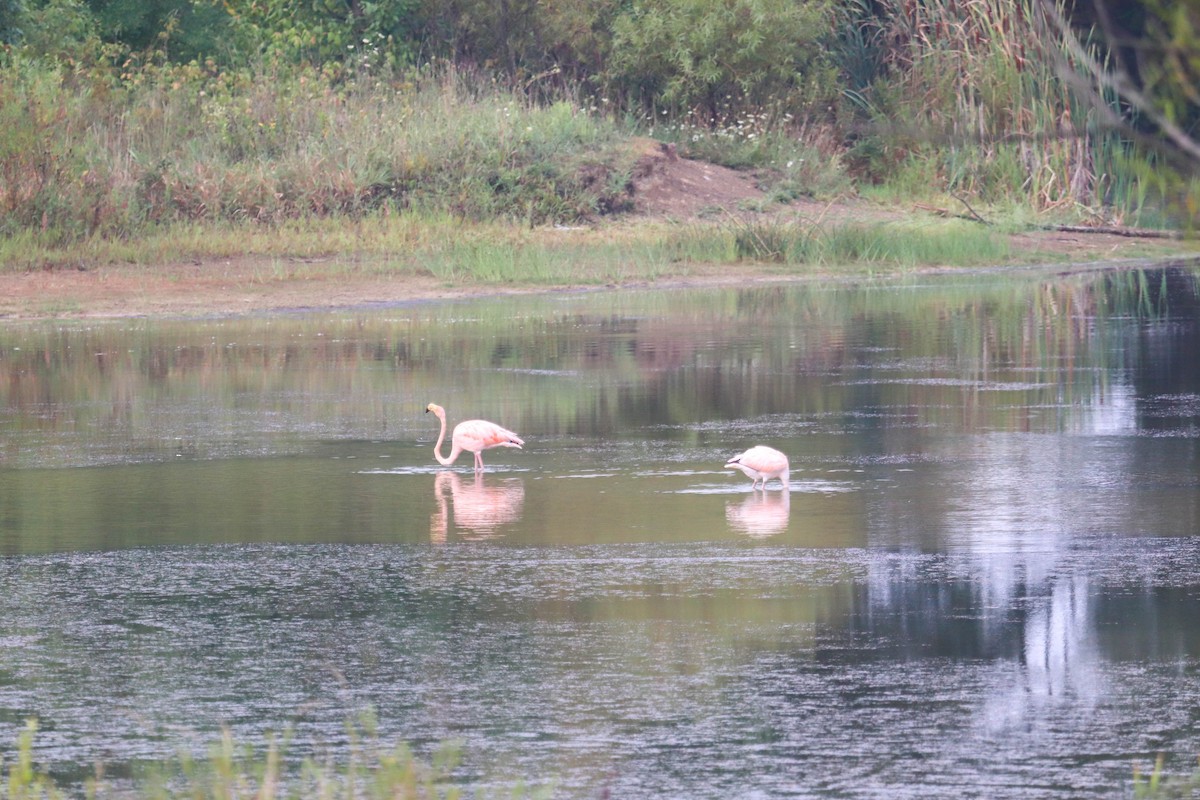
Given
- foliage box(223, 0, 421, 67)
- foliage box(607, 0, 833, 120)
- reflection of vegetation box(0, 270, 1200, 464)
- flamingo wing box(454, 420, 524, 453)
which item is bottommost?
flamingo wing box(454, 420, 524, 453)

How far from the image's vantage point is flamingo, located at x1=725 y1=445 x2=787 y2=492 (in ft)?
31.9

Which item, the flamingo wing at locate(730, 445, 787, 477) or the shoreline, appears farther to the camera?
the shoreline

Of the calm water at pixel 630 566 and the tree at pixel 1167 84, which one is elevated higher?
the tree at pixel 1167 84

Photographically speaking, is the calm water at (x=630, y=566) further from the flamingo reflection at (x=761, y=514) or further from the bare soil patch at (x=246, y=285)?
the bare soil patch at (x=246, y=285)

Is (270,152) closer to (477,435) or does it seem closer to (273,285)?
(273,285)

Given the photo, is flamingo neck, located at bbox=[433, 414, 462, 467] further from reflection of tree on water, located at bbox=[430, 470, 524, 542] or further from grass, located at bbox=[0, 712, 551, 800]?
grass, located at bbox=[0, 712, 551, 800]

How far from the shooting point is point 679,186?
89.7ft

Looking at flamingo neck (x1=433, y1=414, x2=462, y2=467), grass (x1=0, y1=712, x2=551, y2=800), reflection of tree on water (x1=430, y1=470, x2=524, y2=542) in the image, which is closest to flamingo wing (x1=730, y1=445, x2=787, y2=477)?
reflection of tree on water (x1=430, y1=470, x2=524, y2=542)

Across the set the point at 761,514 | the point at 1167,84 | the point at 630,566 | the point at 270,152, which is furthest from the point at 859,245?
the point at 1167,84

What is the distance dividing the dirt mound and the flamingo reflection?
16.9m

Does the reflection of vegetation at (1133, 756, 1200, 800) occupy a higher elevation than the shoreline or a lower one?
lower

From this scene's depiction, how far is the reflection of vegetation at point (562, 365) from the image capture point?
1284cm

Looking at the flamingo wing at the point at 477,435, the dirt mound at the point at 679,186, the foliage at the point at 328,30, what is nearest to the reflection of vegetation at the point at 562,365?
the flamingo wing at the point at 477,435

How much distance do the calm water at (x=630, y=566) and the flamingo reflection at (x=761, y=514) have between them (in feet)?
0.13
